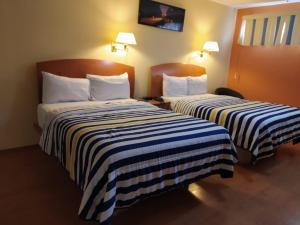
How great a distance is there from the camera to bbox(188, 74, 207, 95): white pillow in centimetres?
406

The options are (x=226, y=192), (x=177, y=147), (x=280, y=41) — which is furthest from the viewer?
(x=280, y=41)

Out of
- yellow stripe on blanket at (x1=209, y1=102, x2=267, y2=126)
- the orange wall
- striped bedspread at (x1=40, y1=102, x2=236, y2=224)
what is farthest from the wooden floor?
the orange wall

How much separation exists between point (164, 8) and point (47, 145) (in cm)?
270

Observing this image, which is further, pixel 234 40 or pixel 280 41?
pixel 234 40

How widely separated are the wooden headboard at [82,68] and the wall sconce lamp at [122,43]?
19cm

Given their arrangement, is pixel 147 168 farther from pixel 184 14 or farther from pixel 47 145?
pixel 184 14

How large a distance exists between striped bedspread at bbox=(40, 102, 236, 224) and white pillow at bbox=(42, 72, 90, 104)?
1.63ft

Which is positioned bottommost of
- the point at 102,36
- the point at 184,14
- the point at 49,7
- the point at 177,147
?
the point at 177,147

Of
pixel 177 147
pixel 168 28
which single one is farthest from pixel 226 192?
pixel 168 28

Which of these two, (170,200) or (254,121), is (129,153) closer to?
(170,200)

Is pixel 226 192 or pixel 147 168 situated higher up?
pixel 147 168

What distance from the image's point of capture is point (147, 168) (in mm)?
1596

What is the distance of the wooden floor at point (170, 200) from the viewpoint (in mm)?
1795

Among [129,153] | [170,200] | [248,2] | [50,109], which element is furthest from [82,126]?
[248,2]
